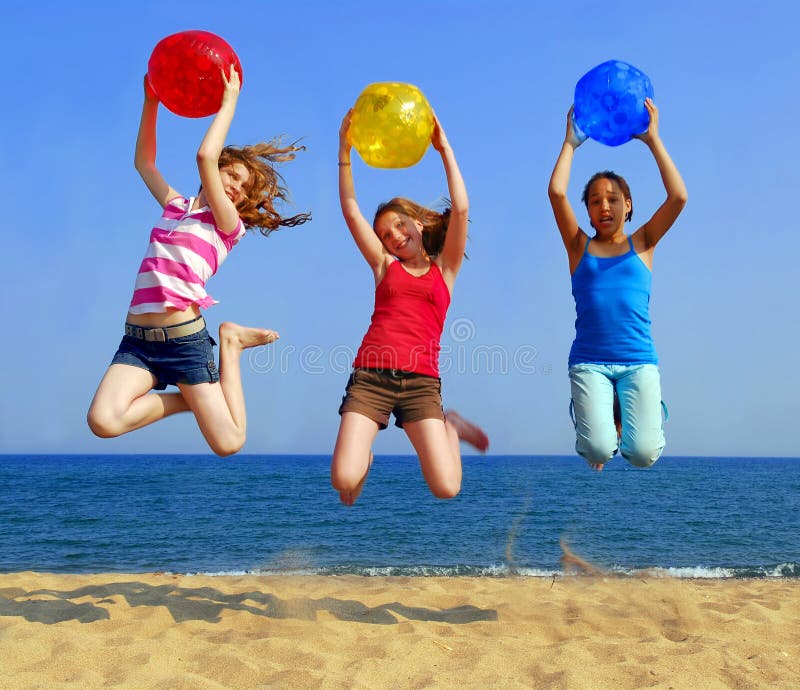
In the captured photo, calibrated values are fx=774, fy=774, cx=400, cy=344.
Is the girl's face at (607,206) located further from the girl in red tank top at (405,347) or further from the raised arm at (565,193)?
the girl in red tank top at (405,347)

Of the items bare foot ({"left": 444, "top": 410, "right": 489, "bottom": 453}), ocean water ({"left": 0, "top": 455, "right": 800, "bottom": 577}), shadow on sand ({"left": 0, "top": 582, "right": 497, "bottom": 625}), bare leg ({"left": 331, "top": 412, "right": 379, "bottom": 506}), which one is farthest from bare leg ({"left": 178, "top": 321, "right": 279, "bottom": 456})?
ocean water ({"left": 0, "top": 455, "right": 800, "bottom": 577})

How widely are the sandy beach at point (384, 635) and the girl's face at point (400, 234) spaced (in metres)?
2.88

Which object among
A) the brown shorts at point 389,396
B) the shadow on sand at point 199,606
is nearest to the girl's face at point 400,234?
the brown shorts at point 389,396

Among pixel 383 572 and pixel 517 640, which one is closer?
pixel 517 640

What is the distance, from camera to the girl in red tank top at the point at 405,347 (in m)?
5.09

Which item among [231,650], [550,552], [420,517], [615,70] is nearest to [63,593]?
[231,650]

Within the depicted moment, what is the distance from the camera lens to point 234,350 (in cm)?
543

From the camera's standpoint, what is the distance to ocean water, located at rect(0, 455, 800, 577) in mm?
16344

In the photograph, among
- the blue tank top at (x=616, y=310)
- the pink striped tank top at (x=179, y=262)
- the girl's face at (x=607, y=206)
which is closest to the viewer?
the pink striped tank top at (x=179, y=262)

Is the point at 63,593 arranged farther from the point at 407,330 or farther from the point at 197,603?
the point at 407,330

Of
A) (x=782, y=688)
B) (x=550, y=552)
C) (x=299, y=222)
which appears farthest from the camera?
(x=550, y=552)

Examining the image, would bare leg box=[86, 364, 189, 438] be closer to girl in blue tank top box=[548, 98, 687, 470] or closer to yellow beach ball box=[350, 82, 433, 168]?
yellow beach ball box=[350, 82, 433, 168]

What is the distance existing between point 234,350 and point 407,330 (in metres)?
1.24

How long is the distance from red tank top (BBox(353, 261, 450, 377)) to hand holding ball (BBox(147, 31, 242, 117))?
1.69m
